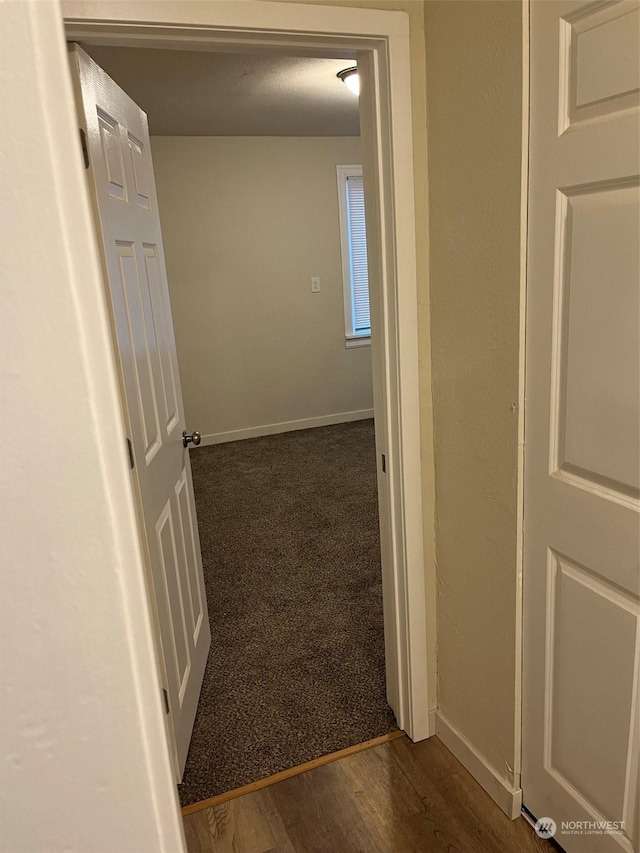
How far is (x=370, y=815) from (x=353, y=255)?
439 centimetres

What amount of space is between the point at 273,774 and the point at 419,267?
1.52 metres

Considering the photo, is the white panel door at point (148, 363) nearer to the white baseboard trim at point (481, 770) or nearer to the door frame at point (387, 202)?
the door frame at point (387, 202)

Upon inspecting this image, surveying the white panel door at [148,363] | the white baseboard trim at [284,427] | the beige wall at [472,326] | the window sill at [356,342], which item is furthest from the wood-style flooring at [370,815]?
the window sill at [356,342]

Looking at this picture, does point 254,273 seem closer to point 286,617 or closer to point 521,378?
point 286,617

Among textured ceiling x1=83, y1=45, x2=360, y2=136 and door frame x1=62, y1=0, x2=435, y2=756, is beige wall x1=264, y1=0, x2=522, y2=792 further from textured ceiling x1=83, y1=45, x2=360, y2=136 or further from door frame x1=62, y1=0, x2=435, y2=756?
textured ceiling x1=83, y1=45, x2=360, y2=136

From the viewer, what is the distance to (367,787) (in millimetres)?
1805

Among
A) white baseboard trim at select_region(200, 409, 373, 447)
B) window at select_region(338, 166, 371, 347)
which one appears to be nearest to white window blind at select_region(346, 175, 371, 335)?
window at select_region(338, 166, 371, 347)

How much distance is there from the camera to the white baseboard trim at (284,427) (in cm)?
516

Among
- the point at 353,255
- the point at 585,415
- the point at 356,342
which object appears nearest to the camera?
the point at 585,415

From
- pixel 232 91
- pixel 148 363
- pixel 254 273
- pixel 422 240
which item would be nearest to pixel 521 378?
pixel 422 240

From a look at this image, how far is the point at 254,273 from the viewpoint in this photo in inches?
196

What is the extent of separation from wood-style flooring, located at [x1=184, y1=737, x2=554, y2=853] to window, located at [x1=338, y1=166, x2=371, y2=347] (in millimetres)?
3729

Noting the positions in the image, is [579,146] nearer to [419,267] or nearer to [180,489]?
[419,267]

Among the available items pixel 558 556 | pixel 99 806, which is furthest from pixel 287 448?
pixel 99 806
